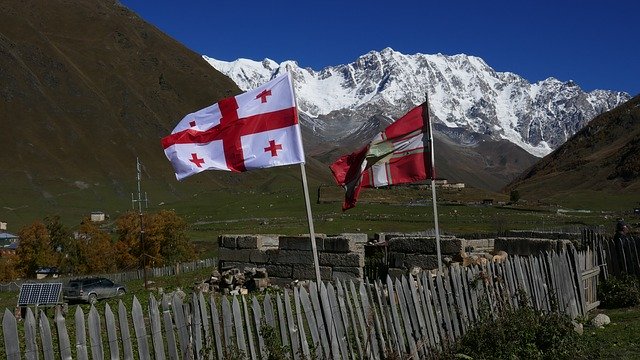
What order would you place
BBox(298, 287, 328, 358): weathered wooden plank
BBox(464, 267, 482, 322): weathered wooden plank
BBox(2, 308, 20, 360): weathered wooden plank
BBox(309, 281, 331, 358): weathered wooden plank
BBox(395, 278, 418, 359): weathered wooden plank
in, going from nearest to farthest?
BBox(2, 308, 20, 360): weathered wooden plank → BBox(298, 287, 328, 358): weathered wooden plank → BBox(309, 281, 331, 358): weathered wooden plank → BBox(395, 278, 418, 359): weathered wooden plank → BBox(464, 267, 482, 322): weathered wooden plank

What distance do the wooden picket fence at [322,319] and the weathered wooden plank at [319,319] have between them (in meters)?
0.01

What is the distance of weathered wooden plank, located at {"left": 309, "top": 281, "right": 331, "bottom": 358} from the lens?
8.49 metres

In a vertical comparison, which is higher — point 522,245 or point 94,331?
point 94,331

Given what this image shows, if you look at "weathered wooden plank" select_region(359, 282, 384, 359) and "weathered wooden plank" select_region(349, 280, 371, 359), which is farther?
"weathered wooden plank" select_region(359, 282, 384, 359)

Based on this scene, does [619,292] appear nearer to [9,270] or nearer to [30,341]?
[30,341]

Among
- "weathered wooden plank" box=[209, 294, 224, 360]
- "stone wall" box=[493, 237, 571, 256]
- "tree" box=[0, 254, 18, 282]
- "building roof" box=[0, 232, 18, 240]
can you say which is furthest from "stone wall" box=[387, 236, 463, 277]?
"building roof" box=[0, 232, 18, 240]

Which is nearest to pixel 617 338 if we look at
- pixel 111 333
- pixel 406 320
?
pixel 406 320

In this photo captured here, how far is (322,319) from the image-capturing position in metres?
8.59

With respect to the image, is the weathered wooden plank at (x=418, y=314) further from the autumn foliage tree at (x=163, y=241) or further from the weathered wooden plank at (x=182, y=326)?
the autumn foliage tree at (x=163, y=241)

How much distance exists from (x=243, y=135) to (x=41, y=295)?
17559 millimetres

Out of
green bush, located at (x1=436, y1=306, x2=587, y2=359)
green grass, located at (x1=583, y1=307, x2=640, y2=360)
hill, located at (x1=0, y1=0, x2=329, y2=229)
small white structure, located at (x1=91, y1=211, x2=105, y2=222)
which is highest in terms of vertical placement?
hill, located at (x1=0, y1=0, x2=329, y2=229)

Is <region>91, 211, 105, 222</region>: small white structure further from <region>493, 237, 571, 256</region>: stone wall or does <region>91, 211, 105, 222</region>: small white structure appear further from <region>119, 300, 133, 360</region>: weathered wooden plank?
<region>119, 300, 133, 360</region>: weathered wooden plank

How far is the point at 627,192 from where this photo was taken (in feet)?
440

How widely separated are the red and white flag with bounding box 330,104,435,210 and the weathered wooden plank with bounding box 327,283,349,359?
14.5 ft
